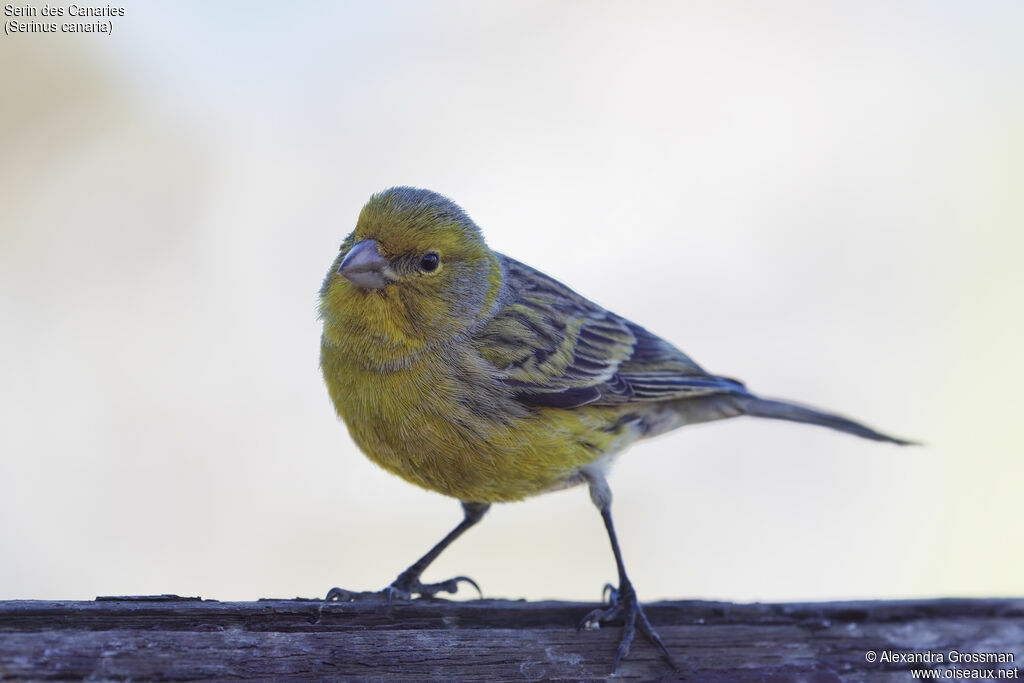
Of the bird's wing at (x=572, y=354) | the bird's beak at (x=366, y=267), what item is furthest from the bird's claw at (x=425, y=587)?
the bird's beak at (x=366, y=267)

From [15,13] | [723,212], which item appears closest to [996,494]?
[723,212]

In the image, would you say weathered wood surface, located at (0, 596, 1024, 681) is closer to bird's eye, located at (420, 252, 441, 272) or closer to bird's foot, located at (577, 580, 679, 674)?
bird's foot, located at (577, 580, 679, 674)

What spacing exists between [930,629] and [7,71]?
8195 millimetres

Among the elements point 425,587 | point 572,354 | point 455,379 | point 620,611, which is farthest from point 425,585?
point 572,354

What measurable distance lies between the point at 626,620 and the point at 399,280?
187cm

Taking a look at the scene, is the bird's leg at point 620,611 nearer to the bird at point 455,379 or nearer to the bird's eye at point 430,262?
the bird at point 455,379

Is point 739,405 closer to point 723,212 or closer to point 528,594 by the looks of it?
point 528,594

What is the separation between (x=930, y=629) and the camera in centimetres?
490

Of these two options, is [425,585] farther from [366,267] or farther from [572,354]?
[366,267]

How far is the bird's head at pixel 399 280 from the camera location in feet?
15.0

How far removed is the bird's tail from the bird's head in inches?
77.1

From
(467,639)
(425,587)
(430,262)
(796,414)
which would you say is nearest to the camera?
(467,639)

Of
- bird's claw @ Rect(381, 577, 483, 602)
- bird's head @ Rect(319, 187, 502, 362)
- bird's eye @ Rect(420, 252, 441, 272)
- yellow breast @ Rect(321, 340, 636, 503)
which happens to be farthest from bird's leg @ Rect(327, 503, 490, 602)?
Result: bird's eye @ Rect(420, 252, 441, 272)

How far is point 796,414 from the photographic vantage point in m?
6.02
